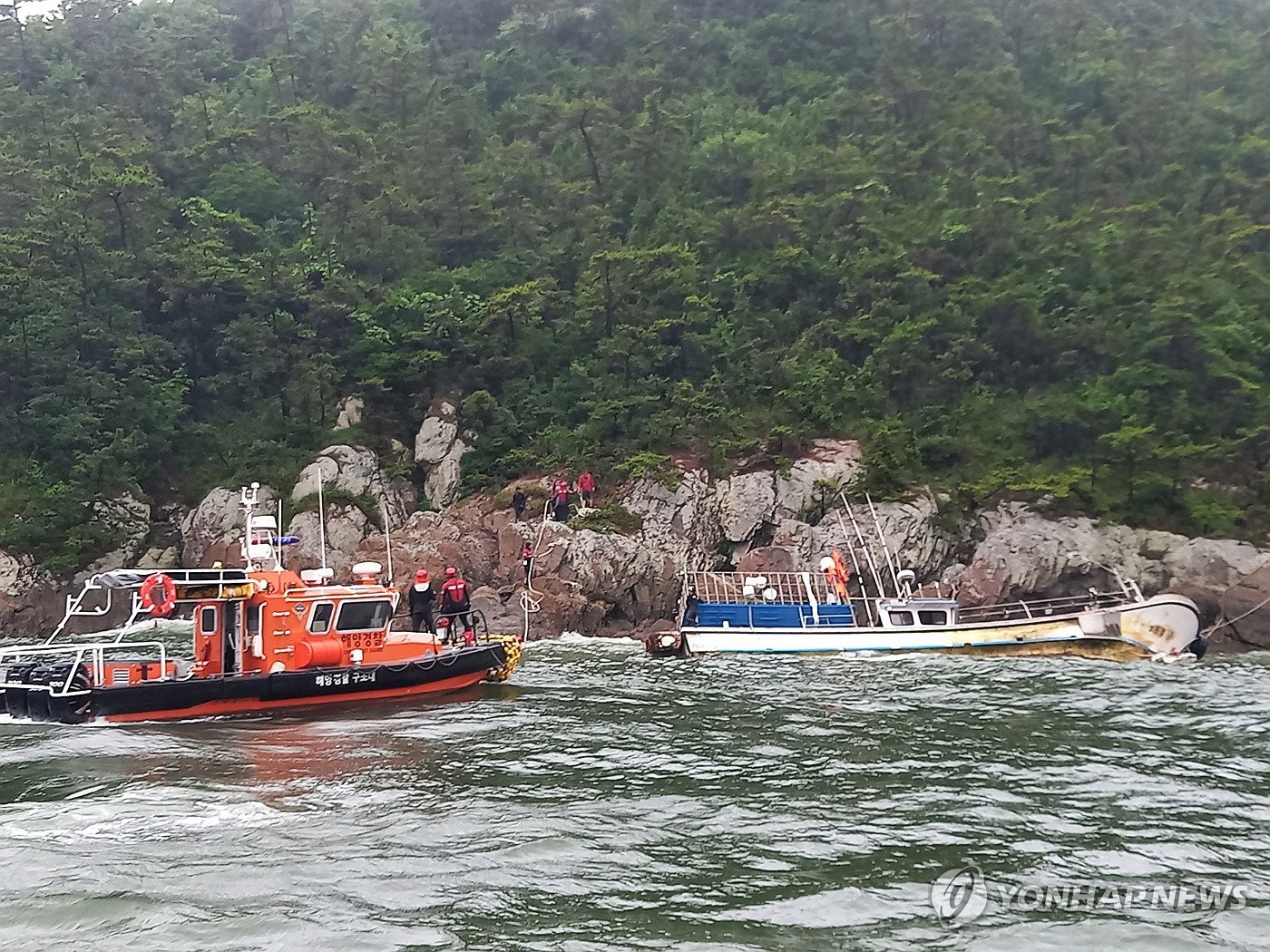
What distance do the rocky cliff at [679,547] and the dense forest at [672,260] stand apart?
174 centimetres

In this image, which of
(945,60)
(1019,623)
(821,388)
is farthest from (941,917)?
(945,60)

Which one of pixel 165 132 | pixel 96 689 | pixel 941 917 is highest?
pixel 165 132

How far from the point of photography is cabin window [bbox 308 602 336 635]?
838 inches

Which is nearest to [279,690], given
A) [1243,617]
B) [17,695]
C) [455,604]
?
[17,695]

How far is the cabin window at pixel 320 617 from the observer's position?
21.3m

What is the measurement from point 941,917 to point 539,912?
332 cm

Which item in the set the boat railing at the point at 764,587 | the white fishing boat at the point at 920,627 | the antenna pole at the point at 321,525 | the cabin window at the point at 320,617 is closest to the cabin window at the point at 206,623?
the cabin window at the point at 320,617

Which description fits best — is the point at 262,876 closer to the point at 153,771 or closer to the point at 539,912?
the point at 539,912

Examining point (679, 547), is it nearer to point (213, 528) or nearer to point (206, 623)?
point (213, 528)

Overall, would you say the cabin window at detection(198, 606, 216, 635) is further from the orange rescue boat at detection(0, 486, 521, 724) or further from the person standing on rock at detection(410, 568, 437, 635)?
the person standing on rock at detection(410, 568, 437, 635)

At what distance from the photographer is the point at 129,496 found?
42.0 metres

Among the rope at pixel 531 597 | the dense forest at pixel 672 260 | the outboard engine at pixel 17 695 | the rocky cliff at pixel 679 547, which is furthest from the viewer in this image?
the dense forest at pixel 672 260

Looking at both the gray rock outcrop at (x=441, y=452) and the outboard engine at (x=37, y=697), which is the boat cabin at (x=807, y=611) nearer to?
the gray rock outcrop at (x=441, y=452)

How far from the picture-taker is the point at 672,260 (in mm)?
48844
